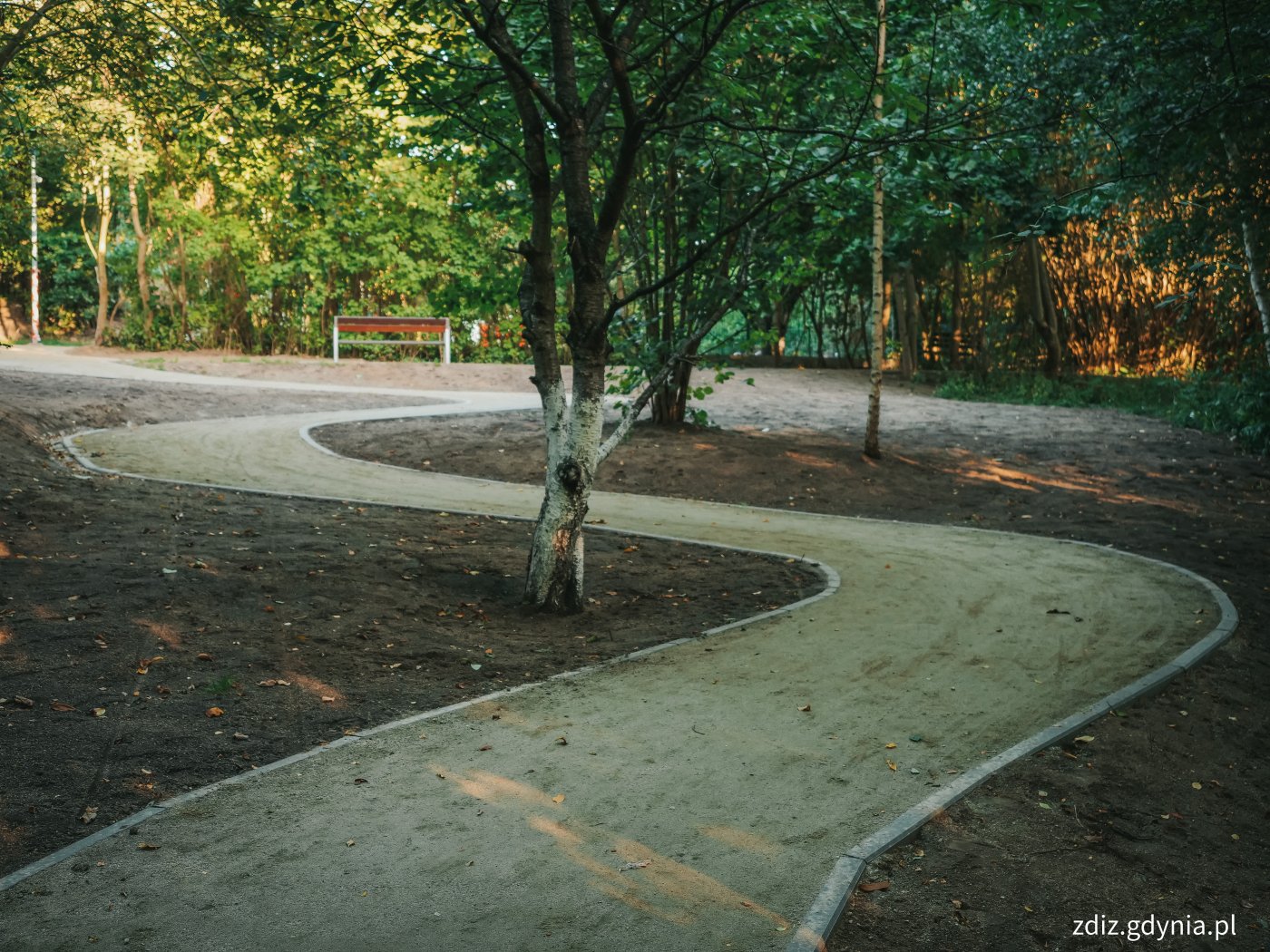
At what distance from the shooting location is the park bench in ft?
84.0

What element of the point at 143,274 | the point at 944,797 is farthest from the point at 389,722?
the point at 143,274

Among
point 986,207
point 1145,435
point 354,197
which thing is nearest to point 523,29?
point 354,197

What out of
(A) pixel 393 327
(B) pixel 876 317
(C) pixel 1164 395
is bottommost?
(C) pixel 1164 395

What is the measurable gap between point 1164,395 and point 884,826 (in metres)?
18.7

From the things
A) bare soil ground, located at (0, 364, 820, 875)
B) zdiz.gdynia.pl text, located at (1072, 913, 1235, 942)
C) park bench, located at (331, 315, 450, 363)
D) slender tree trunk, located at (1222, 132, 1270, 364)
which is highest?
slender tree trunk, located at (1222, 132, 1270, 364)

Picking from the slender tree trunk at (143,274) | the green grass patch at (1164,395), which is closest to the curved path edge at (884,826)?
the green grass patch at (1164,395)

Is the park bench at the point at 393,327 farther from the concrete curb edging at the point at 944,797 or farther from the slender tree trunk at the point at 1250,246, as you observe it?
the concrete curb edging at the point at 944,797

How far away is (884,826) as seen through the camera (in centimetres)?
427

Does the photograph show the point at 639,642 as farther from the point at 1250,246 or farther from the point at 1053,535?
the point at 1250,246

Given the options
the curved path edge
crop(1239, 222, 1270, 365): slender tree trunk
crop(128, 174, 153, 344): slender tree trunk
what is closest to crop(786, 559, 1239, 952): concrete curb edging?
the curved path edge

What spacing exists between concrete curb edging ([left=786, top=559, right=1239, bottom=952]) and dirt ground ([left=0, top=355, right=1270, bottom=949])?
0.21ft

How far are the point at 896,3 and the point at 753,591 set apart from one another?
565 cm

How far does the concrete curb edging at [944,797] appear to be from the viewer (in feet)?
11.6

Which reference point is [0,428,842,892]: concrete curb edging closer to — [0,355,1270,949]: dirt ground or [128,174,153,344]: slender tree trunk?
[0,355,1270,949]: dirt ground
